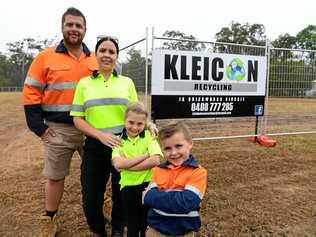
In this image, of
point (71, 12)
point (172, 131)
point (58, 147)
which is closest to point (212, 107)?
point (58, 147)

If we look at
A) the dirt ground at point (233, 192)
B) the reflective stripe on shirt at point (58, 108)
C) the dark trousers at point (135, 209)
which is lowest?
the dirt ground at point (233, 192)

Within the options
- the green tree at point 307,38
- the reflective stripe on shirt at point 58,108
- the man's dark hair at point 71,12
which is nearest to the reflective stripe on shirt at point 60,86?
the reflective stripe on shirt at point 58,108

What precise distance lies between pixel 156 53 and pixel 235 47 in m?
1.79

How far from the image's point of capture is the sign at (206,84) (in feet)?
19.3

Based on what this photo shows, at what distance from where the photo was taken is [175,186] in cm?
226

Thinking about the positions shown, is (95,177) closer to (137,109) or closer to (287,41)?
(137,109)

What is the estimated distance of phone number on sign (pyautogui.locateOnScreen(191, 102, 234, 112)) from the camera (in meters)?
6.33

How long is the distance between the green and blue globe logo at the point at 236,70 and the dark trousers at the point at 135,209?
4.22 meters

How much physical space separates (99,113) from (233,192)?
8.49 ft

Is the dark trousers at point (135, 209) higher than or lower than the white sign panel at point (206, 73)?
lower

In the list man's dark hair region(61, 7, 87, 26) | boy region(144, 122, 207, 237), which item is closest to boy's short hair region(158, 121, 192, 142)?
boy region(144, 122, 207, 237)

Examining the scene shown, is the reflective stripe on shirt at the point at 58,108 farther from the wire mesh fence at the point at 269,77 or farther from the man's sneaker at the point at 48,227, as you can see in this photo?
the wire mesh fence at the point at 269,77

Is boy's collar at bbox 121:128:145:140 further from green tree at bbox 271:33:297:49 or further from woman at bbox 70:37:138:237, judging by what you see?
green tree at bbox 271:33:297:49

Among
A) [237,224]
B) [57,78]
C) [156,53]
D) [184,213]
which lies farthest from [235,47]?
[184,213]
